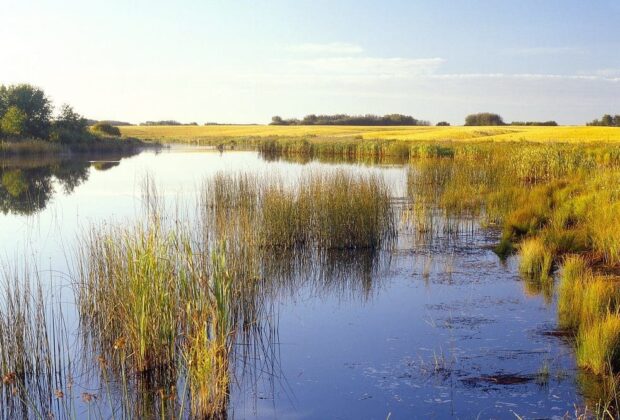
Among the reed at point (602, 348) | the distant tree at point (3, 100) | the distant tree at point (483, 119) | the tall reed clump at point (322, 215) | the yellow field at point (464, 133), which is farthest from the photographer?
the distant tree at point (483, 119)

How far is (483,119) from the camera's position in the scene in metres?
91.8

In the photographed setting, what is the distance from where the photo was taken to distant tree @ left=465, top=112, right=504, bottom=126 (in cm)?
9044

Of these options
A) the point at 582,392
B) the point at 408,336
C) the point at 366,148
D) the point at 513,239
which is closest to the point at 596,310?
the point at 582,392

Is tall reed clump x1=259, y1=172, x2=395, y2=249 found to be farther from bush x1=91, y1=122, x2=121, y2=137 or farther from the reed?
bush x1=91, y1=122, x2=121, y2=137

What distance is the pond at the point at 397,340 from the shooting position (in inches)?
234

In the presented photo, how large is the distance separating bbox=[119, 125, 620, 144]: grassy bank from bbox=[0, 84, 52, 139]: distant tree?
21.2 meters

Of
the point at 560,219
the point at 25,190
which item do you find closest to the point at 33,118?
the point at 25,190

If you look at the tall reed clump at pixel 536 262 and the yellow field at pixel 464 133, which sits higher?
the yellow field at pixel 464 133

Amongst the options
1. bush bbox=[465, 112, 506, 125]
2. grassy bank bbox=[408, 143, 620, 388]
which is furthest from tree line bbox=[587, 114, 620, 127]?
grassy bank bbox=[408, 143, 620, 388]

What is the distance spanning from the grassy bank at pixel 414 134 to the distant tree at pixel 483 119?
37.6ft

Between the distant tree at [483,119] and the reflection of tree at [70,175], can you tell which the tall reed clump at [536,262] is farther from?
the distant tree at [483,119]

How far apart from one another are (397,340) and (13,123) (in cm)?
4055

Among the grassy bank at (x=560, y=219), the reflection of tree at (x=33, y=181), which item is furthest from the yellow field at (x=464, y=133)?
the reflection of tree at (x=33, y=181)

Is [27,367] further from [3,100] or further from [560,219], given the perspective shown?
[3,100]
